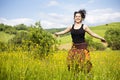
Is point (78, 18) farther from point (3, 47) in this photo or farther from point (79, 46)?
point (3, 47)

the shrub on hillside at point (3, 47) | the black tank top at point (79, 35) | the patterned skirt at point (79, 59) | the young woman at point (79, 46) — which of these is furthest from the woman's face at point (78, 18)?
the shrub on hillside at point (3, 47)

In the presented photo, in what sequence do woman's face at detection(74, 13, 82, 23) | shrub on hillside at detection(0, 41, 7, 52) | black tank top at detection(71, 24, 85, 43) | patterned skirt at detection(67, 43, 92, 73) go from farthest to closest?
woman's face at detection(74, 13, 82, 23)
black tank top at detection(71, 24, 85, 43)
shrub on hillside at detection(0, 41, 7, 52)
patterned skirt at detection(67, 43, 92, 73)

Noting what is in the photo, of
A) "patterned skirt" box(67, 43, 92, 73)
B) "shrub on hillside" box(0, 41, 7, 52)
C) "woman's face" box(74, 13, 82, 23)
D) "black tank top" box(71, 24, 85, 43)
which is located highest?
"woman's face" box(74, 13, 82, 23)

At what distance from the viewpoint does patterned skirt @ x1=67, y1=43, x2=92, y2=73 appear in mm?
5098

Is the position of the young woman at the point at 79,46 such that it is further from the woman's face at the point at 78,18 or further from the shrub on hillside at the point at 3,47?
the shrub on hillside at the point at 3,47

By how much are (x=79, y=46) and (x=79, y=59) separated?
385mm

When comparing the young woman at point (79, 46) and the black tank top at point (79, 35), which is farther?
the black tank top at point (79, 35)

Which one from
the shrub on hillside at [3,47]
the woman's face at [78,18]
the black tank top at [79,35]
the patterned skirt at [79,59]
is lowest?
the patterned skirt at [79,59]

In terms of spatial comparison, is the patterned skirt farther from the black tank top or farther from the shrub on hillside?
the shrub on hillside

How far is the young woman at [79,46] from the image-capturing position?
519 cm

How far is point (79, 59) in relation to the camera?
17.2 ft

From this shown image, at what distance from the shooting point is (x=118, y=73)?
613 centimetres

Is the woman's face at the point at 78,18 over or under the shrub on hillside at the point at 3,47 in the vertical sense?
over

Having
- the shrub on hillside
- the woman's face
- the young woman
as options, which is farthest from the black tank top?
the shrub on hillside
